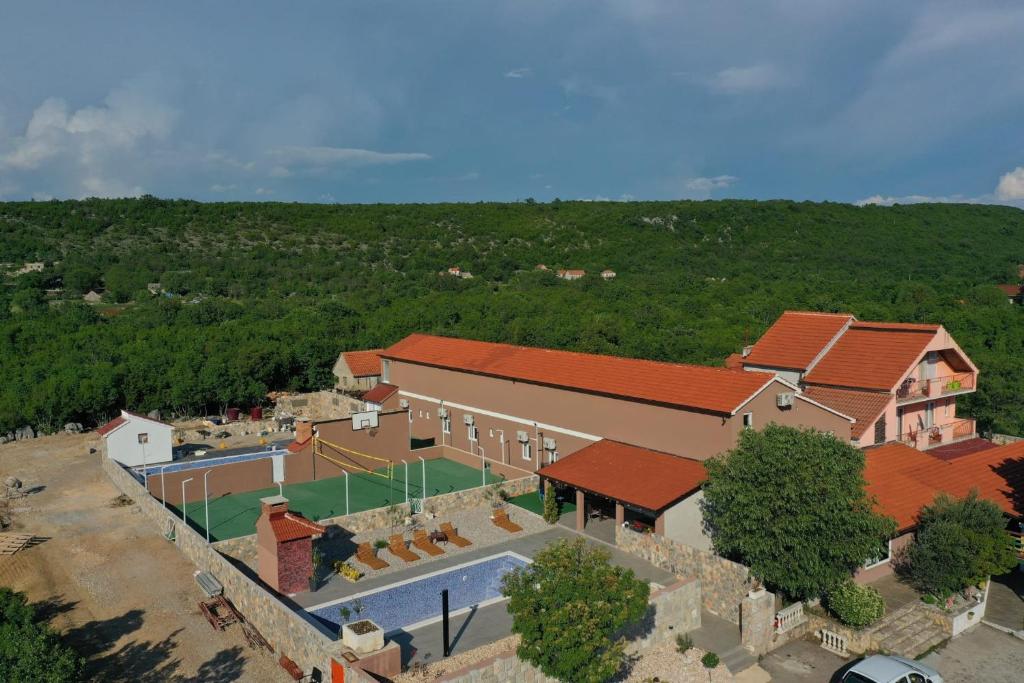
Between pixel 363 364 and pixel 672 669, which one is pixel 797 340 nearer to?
pixel 672 669

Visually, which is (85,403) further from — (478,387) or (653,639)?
(653,639)

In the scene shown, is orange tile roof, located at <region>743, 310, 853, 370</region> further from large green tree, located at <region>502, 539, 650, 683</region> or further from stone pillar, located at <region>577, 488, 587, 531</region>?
large green tree, located at <region>502, 539, 650, 683</region>

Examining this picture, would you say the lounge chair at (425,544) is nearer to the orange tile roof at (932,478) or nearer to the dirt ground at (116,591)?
the dirt ground at (116,591)

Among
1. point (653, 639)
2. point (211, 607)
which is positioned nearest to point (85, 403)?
point (211, 607)

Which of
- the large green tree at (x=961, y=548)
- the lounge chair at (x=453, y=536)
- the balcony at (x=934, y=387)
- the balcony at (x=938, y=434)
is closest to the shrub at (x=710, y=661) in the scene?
the large green tree at (x=961, y=548)

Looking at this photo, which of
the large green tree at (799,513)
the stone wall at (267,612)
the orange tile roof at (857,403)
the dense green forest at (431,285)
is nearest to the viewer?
the stone wall at (267,612)
